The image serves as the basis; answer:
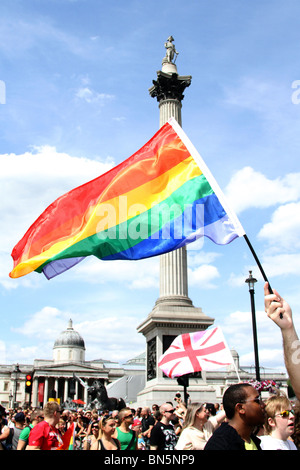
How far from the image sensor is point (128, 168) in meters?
8.02

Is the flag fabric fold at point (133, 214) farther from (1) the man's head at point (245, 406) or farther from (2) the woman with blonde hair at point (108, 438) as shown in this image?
(1) the man's head at point (245, 406)

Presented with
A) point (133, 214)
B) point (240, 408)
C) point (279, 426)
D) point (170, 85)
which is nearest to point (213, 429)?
point (279, 426)

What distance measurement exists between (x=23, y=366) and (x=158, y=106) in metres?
95.3

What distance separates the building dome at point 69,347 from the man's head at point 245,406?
117285 mm

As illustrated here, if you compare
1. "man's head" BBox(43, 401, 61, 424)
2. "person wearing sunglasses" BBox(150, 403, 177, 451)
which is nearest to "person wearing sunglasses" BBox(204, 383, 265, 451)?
"man's head" BBox(43, 401, 61, 424)

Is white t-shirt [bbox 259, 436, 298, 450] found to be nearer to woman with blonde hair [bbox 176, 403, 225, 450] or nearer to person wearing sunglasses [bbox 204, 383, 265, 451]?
person wearing sunglasses [bbox 204, 383, 265, 451]

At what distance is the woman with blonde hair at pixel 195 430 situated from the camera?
258 inches

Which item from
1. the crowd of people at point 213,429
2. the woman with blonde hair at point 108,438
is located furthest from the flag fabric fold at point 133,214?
the woman with blonde hair at point 108,438

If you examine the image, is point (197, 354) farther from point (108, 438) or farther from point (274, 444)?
point (274, 444)

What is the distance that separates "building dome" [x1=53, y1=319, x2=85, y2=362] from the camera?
11778 cm

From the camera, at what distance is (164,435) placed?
858 centimetres

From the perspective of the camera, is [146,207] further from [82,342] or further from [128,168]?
[82,342]

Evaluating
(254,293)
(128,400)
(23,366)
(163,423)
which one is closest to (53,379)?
(23,366)

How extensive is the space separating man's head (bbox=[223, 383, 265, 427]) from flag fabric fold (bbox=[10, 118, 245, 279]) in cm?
290
